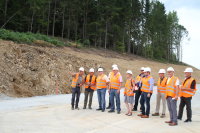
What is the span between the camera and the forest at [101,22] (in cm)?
3566

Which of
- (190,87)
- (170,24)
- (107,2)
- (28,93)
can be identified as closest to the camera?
(190,87)

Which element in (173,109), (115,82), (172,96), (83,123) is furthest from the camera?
(115,82)

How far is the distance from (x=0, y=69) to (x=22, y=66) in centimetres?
218

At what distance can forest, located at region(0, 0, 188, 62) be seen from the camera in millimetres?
35656

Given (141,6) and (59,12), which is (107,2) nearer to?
(59,12)

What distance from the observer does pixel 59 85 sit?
1925cm

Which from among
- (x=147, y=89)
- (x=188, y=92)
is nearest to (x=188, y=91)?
(x=188, y=92)

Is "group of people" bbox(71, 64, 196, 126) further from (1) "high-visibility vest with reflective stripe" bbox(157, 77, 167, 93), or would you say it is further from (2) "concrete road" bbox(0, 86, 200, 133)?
(2) "concrete road" bbox(0, 86, 200, 133)

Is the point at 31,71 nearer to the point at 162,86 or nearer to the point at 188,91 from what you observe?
the point at 162,86

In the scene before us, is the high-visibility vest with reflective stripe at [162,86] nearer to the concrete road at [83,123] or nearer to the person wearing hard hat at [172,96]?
the person wearing hard hat at [172,96]

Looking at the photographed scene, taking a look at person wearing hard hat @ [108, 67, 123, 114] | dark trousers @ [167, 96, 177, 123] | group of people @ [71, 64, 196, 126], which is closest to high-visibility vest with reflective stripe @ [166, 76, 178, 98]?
group of people @ [71, 64, 196, 126]

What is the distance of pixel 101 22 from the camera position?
40.9 metres

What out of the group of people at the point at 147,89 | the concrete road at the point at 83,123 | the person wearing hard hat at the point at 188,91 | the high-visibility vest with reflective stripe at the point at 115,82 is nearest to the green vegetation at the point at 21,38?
the group of people at the point at 147,89

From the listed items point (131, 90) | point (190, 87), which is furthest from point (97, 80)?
point (190, 87)
